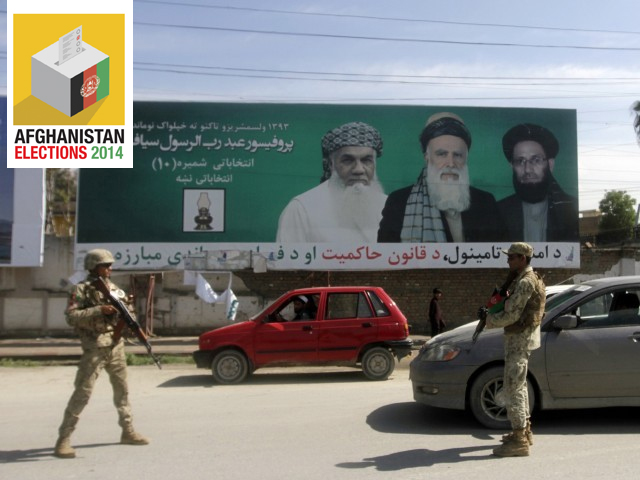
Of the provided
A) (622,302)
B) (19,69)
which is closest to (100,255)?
(622,302)

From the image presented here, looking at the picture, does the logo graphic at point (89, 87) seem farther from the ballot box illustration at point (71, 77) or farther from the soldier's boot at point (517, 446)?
the soldier's boot at point (517, 446)

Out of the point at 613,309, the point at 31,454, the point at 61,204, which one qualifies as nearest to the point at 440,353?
the point at 613,309

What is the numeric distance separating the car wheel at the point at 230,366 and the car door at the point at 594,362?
17.9ft

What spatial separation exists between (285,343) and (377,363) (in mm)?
1492

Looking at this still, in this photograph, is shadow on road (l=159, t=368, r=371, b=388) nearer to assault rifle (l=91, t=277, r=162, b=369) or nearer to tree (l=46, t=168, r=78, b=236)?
assault rifle (l=91, t=277, r=162, b=369)

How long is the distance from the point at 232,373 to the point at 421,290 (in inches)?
430

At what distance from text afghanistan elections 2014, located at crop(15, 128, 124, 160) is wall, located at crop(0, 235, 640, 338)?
2.43m

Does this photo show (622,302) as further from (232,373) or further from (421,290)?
(421,290)

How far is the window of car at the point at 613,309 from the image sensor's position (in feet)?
22.6

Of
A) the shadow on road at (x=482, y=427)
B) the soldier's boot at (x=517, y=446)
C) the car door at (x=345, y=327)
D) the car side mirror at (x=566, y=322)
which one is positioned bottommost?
the shadow on road at (x=482, y=427)

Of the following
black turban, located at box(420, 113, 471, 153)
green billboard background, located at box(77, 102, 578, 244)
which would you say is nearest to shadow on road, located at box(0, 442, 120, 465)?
green billboard background, located at box(77, 102, 578, 244)

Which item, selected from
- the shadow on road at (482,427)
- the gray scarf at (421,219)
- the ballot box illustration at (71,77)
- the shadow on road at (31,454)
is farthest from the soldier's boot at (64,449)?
the gray scarf at (421,219)

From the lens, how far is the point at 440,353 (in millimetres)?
7098

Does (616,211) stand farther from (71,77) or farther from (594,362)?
(594,362)
